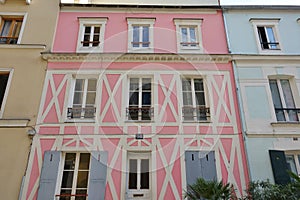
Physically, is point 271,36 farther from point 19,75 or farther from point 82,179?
point 19,75

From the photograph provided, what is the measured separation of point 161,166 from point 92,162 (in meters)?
1.65

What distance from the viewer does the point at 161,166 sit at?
6172 mm

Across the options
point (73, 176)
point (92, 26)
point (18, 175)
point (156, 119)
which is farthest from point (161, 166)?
point (92, 26)

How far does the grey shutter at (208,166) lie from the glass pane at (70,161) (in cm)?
311

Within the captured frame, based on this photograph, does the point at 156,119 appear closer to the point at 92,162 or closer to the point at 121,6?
the point at 92,162

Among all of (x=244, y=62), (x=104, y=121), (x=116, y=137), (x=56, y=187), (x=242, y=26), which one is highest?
(x=242, y=26)

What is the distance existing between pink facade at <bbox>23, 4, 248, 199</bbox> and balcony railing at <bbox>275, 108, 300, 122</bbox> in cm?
119

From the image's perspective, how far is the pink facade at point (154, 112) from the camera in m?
6.12

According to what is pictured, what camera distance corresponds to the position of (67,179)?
6.13m

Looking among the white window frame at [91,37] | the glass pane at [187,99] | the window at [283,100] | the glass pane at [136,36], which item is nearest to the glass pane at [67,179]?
the glass pane at [187,99]

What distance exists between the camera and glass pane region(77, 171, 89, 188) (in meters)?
6.06

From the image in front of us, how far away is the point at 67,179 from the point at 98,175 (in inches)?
30.6

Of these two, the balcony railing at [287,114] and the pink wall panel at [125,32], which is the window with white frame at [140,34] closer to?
the pink wall panel at [125,32]

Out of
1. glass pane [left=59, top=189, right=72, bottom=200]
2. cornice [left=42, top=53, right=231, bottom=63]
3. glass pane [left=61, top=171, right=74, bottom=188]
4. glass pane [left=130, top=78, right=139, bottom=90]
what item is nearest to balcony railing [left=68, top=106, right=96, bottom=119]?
glass pane [left=130, top=78, right=139, bottom=90]
